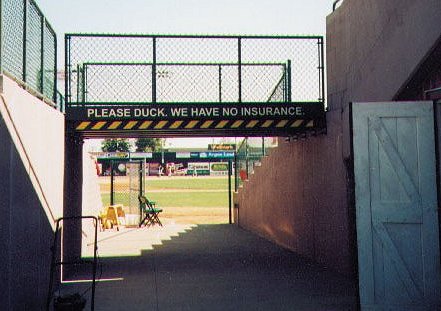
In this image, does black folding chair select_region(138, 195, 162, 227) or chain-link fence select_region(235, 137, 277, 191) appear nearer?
chain-link fence select_region(235, 137, 277, 191)

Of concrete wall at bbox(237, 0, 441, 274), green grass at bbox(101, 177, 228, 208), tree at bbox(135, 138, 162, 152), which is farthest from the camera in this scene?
tree at bbox(135, 138, 162, 152)

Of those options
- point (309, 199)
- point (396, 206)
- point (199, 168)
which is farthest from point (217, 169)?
point (396, 206)

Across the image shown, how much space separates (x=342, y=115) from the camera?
9.34 meters

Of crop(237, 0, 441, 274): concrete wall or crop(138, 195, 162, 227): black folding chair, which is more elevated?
crop(237, 0, 441, 274): concrete wall

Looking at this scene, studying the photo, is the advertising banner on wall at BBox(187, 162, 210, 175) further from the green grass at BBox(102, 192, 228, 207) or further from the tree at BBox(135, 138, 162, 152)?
the green grass at BBox(102, 192, 228, 207)

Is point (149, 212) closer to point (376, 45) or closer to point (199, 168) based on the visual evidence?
point (376, 45)

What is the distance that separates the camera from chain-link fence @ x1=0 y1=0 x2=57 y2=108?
6062mm

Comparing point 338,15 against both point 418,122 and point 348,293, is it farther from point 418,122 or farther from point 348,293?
point 348,293

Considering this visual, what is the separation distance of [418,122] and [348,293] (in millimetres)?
3081

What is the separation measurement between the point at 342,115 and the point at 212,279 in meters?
3.76

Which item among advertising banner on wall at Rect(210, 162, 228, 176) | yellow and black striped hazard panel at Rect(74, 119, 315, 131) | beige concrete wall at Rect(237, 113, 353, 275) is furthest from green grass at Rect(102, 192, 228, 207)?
advertising banner on wall at Rect(210, 162, 228, 176)

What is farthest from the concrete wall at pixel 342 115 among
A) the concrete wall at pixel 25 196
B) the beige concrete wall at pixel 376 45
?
the concrete wall at pixel 25 196

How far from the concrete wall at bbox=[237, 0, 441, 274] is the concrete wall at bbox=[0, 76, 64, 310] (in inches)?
155

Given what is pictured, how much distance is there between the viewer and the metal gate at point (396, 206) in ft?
21.0
